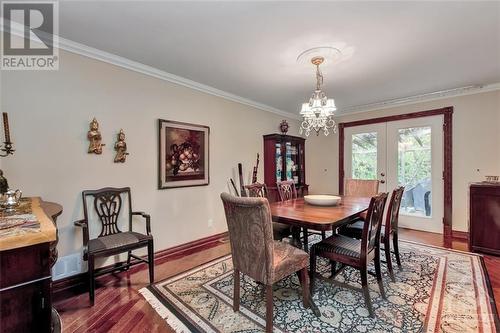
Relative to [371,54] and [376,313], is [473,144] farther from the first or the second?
[376,313]

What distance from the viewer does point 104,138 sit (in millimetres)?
2541

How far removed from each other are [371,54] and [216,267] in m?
2.86

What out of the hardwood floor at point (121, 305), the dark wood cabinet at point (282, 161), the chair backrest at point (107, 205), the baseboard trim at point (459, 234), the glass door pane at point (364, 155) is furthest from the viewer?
the glass door pane at point (364, 155)

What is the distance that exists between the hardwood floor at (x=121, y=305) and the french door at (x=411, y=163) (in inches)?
54.0

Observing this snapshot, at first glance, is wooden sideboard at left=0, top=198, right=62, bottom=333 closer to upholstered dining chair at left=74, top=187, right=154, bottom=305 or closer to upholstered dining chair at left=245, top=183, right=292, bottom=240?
upholstered dining chair at left=74, top=187, right=154, bottom=305

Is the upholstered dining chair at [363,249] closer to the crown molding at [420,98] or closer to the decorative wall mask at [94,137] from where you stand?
→ the decorative wall mask at [94,137]

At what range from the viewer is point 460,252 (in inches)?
124

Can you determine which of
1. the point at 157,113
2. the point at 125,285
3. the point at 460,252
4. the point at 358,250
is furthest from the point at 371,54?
the point at 125,285

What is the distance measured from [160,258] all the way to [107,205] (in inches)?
37.3

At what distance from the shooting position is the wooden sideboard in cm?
103


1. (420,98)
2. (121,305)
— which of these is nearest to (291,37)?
(121,305)

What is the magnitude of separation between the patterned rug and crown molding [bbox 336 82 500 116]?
2.65 meters

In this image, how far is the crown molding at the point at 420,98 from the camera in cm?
363

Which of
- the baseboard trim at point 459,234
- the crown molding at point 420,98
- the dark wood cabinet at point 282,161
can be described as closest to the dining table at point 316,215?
the dark wood cabinet at point 282,161
